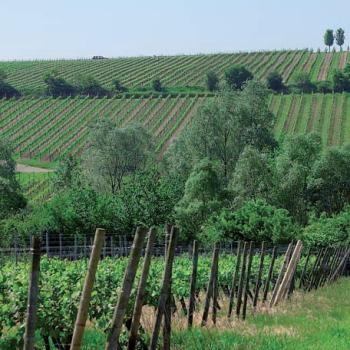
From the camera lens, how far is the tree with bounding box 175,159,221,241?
44625 mm

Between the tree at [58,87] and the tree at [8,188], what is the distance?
62.1m

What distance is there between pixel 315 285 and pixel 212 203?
23920mm

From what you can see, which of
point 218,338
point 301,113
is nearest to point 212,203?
point 218,338

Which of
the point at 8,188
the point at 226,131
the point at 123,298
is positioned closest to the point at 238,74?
the point at 8,188

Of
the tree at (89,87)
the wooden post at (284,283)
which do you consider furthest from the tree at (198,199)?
the tree at (89,87)

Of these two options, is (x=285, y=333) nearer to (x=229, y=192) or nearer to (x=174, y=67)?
(x=229, y=192)

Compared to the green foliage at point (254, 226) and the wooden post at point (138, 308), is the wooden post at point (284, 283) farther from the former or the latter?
the green foliage at point (254, 226)

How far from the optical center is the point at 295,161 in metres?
51.6

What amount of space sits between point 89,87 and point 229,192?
87.3 m

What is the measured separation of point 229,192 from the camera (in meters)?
46.7

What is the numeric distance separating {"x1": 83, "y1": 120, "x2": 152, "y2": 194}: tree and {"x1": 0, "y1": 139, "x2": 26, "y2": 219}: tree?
6.61 meters

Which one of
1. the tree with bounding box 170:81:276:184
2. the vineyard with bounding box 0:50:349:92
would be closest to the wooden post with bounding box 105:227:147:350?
the tree with bounding box 170:81:276:184

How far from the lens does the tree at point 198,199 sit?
146 ft

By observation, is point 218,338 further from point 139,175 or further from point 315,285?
point 139,175
